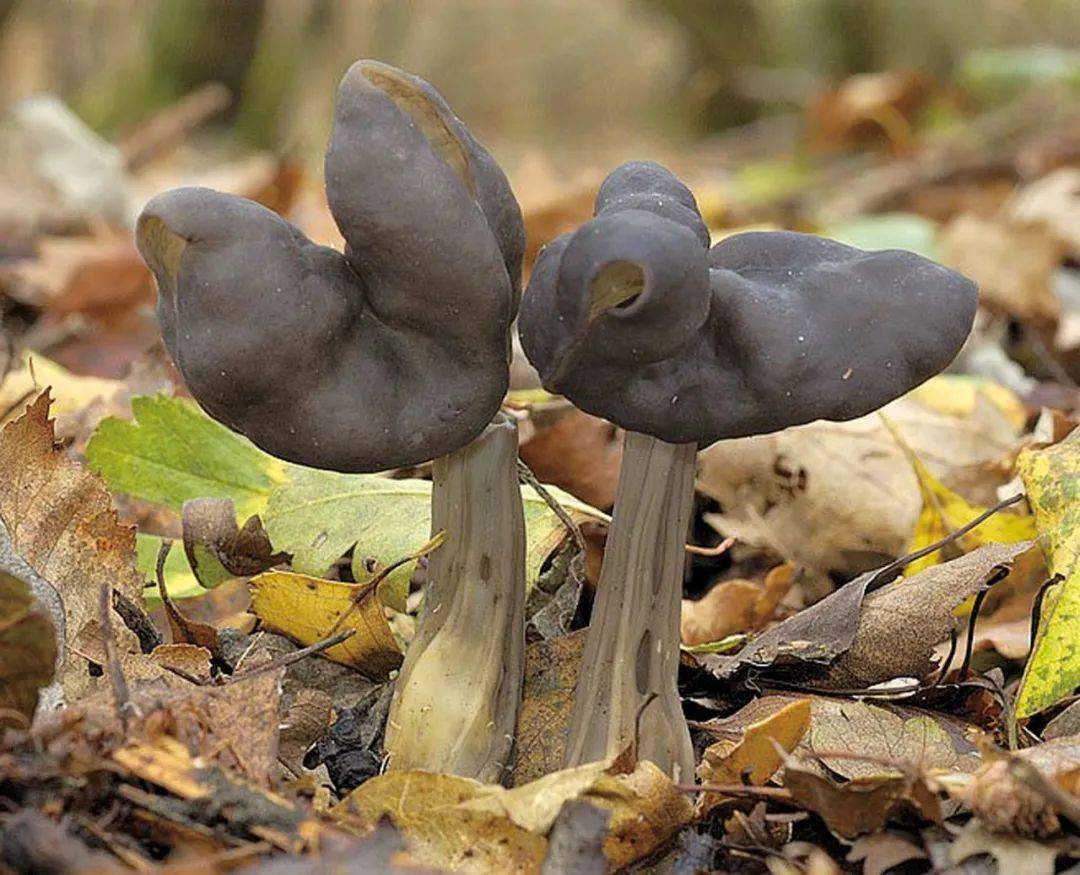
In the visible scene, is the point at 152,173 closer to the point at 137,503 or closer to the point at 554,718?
the point at 137,503

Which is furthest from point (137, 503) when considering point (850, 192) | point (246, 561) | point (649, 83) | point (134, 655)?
point (649, 83)

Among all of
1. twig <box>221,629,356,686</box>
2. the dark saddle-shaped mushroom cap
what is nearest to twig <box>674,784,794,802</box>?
the dark saddle-shaped mushroom cap

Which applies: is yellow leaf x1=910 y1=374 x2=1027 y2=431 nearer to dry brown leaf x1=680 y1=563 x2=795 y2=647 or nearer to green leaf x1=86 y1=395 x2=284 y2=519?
dry brown leaf x1=680 y1=563 x2=795 y2=647

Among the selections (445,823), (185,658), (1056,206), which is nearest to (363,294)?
(185,658)

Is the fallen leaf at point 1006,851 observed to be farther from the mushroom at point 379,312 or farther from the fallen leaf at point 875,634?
the mushroom at point 379,312

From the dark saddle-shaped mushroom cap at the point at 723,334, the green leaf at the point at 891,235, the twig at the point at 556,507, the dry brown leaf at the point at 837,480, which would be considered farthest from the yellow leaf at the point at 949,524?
the green leaf at the point at 891,235

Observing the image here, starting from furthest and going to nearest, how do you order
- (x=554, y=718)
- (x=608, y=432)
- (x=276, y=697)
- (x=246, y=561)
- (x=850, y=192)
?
(x=850, y=192), (x=608, y=432), (x=246, y=561), (x=554, y=718), (x=276, y=697)
